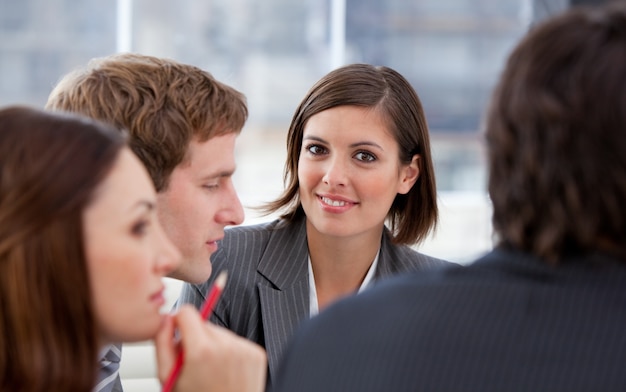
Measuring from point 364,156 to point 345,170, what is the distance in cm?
7

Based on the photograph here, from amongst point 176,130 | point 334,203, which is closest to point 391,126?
point 334,203

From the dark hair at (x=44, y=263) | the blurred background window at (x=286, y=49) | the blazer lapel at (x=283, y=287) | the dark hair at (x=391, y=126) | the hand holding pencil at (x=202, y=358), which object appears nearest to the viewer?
the dark hair at (x=44, y=263)

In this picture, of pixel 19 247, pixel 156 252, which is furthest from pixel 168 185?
pixel 19 247

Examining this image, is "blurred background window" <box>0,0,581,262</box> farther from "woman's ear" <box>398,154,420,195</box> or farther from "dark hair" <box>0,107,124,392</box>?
"dark hair" <box>0,107,124,392</box>

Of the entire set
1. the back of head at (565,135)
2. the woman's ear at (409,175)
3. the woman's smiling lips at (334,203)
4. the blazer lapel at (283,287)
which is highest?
the back of head at (565,135)

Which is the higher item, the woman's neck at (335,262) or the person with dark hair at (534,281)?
the person with dark hair at (534,281)

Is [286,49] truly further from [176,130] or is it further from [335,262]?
[176,130]

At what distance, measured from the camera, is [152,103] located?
5.23 ft

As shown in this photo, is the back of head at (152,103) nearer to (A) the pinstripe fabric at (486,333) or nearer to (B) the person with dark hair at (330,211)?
(B) the person with dark hair at (330,211)

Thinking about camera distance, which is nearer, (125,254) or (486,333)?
(486,333)

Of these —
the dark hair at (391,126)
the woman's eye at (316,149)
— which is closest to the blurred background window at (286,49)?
the dark hair at (391,126)

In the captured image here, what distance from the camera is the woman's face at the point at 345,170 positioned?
2193 mm

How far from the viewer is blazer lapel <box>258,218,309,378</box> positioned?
2.10m

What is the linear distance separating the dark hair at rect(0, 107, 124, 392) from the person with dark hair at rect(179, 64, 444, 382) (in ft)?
3.60
